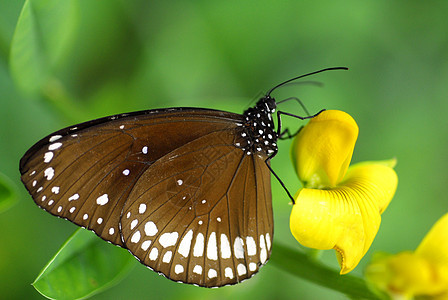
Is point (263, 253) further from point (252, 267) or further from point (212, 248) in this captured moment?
point (212, 248)

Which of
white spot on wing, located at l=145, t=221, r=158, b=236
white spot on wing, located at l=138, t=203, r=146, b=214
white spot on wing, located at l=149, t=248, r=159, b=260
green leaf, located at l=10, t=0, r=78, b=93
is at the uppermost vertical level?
green leaf, located at l=10, t=0, r=78, b=93

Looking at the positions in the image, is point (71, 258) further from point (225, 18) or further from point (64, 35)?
point (225, 18)

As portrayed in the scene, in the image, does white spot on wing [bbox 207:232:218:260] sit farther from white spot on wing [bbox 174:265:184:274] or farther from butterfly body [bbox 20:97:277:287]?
white spot on wing [bbox 174:265:184:274]

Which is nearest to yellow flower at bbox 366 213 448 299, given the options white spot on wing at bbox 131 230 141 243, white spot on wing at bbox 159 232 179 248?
white spot on wing at bbox 159 232 179 248

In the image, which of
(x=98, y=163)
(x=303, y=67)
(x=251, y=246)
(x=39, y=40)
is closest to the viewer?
(x=98, y=163)

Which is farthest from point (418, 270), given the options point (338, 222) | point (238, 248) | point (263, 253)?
point (238, 248)

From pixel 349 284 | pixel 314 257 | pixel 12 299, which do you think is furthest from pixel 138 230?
pixel 12 299
